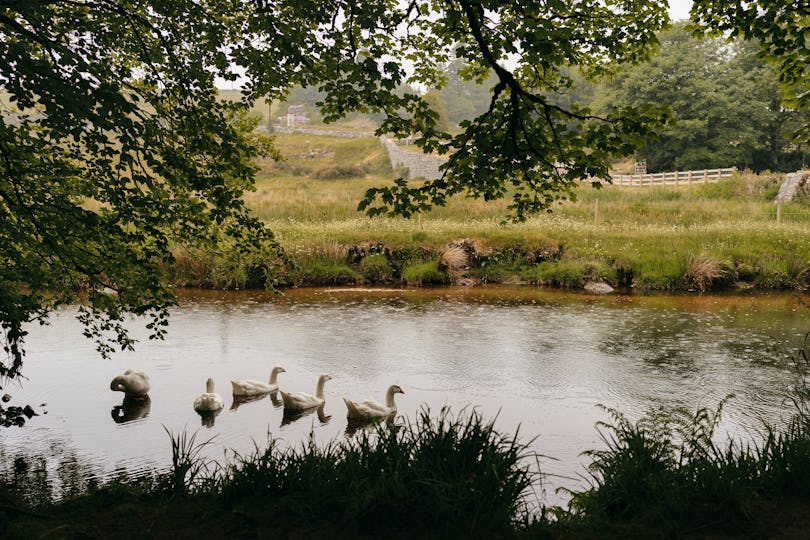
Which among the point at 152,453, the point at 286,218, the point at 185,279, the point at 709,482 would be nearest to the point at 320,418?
the point at 152,453

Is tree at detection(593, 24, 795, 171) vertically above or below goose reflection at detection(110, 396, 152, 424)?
above

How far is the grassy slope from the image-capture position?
80.9 feet

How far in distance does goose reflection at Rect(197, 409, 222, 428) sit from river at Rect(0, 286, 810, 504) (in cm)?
7

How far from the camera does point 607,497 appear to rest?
5.24 m

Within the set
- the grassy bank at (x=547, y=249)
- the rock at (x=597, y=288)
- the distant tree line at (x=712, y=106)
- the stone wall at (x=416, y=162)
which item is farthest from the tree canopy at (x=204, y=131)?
the distant tree line at (x=712, y=106)

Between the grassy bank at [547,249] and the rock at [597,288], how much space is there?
1.59 feet

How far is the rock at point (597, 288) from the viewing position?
23797 millimetres

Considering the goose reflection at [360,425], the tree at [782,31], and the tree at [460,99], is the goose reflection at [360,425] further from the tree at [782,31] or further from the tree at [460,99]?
the tree at [460,99]

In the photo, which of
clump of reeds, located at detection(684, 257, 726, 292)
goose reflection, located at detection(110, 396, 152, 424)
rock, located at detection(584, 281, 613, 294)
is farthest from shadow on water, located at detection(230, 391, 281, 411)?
clump of reeds, located at detection(684, 257, 726, 292)

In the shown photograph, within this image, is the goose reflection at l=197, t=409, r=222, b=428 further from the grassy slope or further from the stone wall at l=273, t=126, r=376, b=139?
the stone wall at l=273, t=126, r=376, b=139

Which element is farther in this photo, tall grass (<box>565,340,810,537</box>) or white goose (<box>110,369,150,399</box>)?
white goose (<box>110,369,150,399</box>)

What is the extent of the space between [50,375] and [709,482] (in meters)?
11.9

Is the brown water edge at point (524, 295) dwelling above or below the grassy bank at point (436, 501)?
below

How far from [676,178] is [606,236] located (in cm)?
2240
